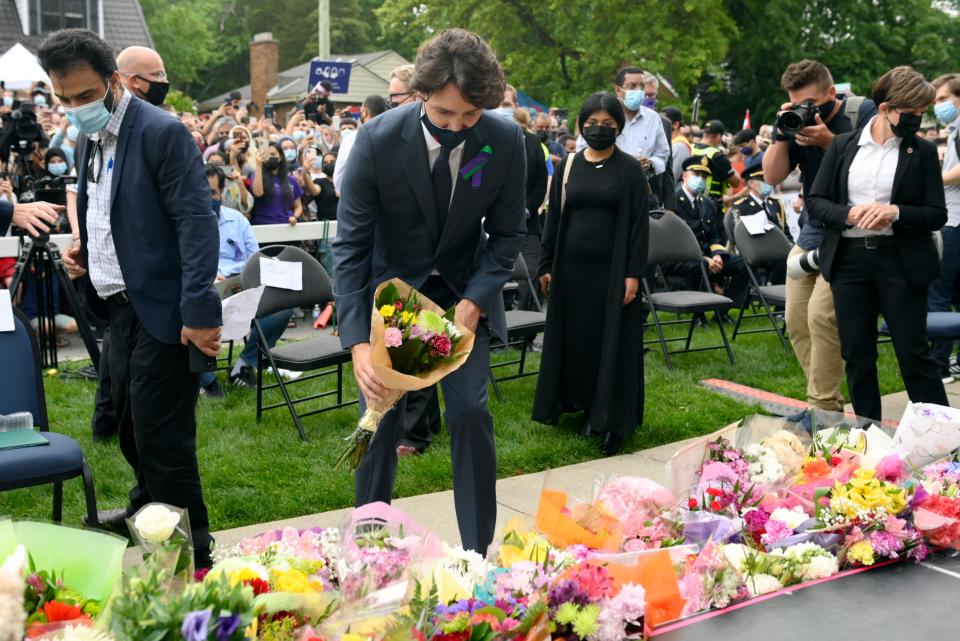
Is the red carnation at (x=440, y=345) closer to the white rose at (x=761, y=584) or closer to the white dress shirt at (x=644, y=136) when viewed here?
the white rose at (x=761, y=584)

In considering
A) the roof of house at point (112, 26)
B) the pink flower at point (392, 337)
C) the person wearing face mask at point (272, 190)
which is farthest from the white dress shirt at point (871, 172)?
the roof of house at point (112, 26)

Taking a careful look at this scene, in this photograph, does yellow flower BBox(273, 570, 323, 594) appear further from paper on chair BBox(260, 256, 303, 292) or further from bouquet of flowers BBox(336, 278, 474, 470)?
paper on chair BBox(260, 256, 303, 292)

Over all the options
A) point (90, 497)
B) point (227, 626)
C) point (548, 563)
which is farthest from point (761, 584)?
point (90, 497)

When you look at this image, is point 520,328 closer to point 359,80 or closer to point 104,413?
point 104,413

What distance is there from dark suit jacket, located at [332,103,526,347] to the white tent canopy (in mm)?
20009

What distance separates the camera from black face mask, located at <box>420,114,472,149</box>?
3574 mm

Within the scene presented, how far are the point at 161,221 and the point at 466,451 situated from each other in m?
1.41

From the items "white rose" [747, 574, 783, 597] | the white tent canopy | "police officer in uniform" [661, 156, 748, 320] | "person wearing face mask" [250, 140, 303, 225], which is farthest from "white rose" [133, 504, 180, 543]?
the white tent canopy

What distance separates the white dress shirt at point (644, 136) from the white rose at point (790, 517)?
23.0ft

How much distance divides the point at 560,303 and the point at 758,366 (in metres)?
2.65

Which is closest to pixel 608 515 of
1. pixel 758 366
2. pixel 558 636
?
pixel 558 636

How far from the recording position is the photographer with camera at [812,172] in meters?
5.73

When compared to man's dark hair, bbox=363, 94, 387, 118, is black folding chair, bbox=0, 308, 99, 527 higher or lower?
lower

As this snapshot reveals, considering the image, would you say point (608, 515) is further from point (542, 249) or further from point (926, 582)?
point (542, 249)
